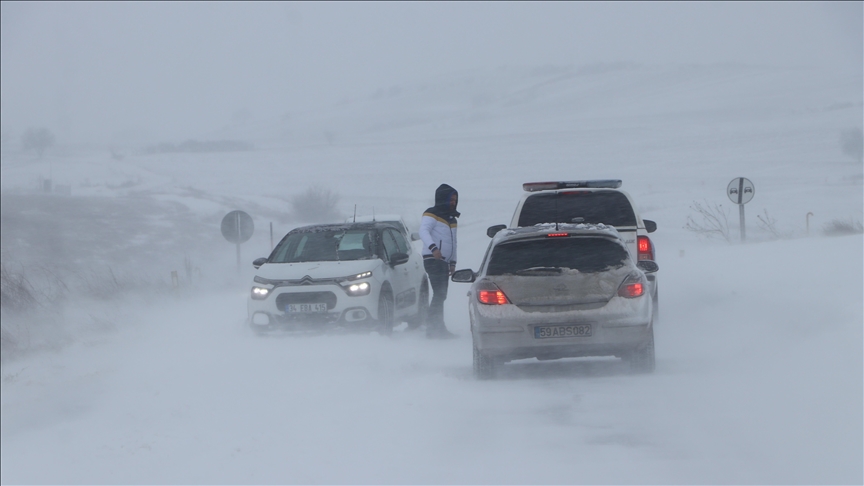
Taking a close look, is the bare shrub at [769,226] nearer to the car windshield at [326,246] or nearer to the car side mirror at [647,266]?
the car windshield at [326,246]

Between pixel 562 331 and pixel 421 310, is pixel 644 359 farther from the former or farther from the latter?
pixel 421 310

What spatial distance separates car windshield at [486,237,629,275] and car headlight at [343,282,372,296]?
3361 millimetres

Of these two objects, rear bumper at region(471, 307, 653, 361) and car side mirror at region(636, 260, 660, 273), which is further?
car side mirror at region(636, 260, 660, 273)

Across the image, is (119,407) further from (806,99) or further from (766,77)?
(766,77)

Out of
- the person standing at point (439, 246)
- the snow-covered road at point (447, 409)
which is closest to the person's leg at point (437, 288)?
the person standing at point (439, 246)

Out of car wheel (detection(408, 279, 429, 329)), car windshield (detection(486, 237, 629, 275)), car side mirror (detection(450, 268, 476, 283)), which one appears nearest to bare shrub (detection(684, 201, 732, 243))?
car wheel (detection(408, 279, 429, 329))

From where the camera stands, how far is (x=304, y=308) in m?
11.9

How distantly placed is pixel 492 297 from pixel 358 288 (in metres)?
3.40

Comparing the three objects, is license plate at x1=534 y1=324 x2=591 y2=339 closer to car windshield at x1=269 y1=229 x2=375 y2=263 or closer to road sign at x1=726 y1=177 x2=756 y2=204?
car windshield at x1=269 y1=229 x2=375 y2=263

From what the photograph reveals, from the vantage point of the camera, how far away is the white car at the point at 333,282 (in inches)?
468

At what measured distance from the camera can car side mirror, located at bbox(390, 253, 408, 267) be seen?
42.5ft

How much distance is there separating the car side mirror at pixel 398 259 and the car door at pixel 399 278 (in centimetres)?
5

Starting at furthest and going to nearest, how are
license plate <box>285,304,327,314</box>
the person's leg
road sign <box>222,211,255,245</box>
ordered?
road sign <box>222,211,255,245</box>
the person's leg
license plate <box>285,304,327,314</box>

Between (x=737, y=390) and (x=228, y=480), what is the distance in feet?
14.6
